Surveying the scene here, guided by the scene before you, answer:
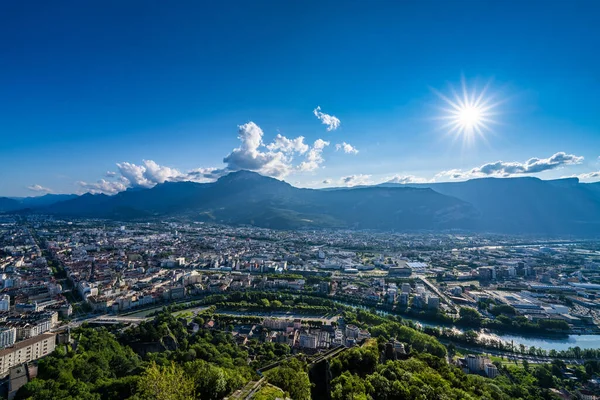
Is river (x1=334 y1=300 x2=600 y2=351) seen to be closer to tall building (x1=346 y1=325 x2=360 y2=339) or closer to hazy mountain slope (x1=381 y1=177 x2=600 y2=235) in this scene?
tall building (x1=346 y1=325 x2=360 y2=339)

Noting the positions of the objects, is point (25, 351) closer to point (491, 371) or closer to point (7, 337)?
point (7, 337)

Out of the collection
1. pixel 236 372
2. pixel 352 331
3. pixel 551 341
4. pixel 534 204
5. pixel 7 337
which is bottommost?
pixel 551 341

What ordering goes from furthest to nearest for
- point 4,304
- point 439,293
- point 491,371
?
point 439,293, point 4,304, point 491,371

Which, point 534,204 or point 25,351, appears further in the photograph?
point 534,204

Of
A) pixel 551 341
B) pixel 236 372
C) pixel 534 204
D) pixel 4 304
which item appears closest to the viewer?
pixel 236 372

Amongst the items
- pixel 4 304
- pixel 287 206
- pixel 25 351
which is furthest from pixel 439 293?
pixel 287 206

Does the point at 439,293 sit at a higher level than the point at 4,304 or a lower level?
lower

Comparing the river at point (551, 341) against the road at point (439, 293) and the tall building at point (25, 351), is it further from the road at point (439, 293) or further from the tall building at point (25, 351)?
the tall building at point (25, 351)

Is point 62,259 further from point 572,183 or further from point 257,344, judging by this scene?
point 572,183
